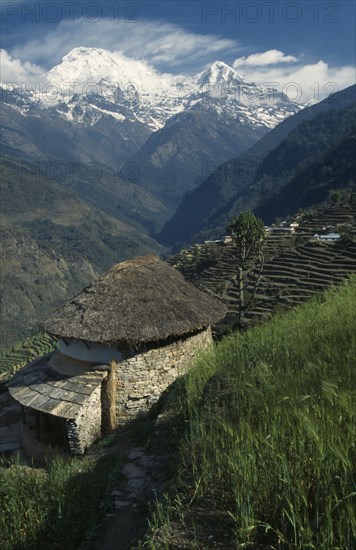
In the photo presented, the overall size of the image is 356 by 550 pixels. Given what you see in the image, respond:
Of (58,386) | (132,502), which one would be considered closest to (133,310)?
(58,386)

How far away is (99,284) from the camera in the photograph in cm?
1445

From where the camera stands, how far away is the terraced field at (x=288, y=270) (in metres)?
39.6

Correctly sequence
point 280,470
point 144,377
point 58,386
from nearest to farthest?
point 280,470
point 58,386
point 144,377

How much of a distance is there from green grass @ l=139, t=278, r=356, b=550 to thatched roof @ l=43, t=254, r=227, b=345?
7.50 m

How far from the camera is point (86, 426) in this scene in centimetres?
1188

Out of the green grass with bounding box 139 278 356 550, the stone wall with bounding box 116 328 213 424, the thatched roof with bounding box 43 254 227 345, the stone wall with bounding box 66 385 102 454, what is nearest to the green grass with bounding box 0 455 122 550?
the green grass with bounding box 139 278 356 550

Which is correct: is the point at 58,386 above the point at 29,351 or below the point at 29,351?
above

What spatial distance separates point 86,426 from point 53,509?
225 inches

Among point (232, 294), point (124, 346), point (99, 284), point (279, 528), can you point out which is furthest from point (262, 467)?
point (232, 294)

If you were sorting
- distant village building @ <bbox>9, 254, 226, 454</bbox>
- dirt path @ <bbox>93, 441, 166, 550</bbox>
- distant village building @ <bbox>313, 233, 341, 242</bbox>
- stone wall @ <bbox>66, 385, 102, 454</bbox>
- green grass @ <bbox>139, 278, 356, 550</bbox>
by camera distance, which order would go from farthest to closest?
distant village building @ <bbox>313, 233, 341, 242</bbox>, distant village building @ <bbox>9, 254, 226, 454</bbox>, stone wall @ <bbox>66, 385, 102, 454</bbox>, dirt path @ <bbox>93, 441, 166, 550</bbox>, green grass @ <bbox>139, 278, 356, 550</bbox>

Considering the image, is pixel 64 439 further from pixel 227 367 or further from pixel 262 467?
pixel 262 467

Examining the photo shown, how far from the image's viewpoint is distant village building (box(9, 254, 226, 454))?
1220 centimetres

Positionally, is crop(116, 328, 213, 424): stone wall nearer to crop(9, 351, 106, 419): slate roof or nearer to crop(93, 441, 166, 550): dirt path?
crop(9, 351, 106, 419): slate roof

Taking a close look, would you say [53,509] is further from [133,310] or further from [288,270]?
[288,270]
